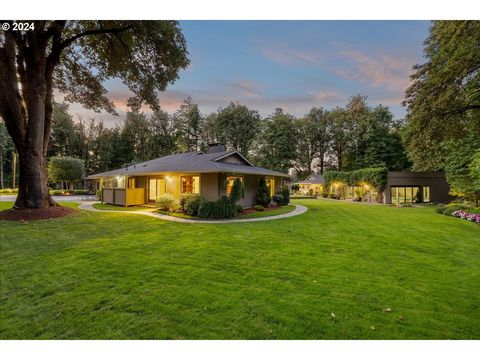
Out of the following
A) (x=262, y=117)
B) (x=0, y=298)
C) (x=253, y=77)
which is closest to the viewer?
(x=0, y=298)

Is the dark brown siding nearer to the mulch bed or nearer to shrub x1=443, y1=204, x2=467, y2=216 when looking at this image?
shrub x1=443, y1=204, x2=467, y2=216

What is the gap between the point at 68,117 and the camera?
36.2 metres

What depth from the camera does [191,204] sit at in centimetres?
1060

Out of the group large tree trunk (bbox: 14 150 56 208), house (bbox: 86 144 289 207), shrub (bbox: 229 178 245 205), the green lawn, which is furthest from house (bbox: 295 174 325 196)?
large tree trunk (bbox: 14 150 56 208)

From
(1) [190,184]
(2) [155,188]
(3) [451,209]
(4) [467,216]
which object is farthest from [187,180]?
(3) [451,209]

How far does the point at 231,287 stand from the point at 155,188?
40.2ft

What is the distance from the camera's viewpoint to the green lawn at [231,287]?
8.30 ft

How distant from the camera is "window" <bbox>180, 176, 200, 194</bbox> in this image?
40.2 feet

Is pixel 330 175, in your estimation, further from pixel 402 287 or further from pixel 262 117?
pixel 402 287

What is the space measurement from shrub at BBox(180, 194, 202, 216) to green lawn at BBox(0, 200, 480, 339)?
4.14 metres

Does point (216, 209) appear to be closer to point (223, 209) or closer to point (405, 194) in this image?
point (223, 209)

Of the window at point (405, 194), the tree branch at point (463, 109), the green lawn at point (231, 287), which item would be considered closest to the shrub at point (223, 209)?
the green lawn at point (231, 287)
